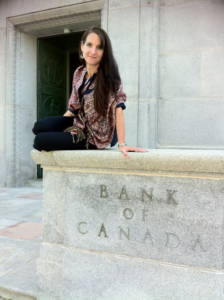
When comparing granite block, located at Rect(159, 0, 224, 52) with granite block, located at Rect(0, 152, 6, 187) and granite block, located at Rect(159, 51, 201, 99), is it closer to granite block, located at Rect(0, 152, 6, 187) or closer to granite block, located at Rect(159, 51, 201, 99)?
granite block, located at Rect(159, 51, 201, 99)

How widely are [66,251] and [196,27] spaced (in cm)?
455

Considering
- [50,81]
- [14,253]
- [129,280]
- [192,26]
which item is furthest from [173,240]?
[50,81]

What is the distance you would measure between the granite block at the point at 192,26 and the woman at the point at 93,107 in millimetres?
3250

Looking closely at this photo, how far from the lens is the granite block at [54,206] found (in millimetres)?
2225

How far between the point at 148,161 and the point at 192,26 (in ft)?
13.4

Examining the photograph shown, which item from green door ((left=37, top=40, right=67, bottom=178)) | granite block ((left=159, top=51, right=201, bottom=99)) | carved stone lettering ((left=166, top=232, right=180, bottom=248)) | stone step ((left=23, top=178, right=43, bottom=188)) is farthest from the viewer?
green door ((left=37, top=40, right=67, bottom=178))

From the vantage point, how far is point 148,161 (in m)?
1.83

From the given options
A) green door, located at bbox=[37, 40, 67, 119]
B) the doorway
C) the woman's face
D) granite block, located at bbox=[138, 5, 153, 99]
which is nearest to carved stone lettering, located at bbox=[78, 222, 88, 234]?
the woman's face

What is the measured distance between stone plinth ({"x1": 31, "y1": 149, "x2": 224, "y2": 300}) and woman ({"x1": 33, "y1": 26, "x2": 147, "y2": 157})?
0.16 metres

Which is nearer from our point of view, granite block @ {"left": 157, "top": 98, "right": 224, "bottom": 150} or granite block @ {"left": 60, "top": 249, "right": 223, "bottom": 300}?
granite block @ {"left": 60, "top": 249, "right": 223, "bottom": 300}

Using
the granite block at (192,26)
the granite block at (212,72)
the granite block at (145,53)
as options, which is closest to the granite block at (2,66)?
the granite block at (145,53)

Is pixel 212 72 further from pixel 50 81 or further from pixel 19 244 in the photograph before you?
pixel 50 81

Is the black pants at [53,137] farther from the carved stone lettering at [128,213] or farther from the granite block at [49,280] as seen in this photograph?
the granite block at [49,280]

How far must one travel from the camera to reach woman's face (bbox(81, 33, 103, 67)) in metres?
2.21
